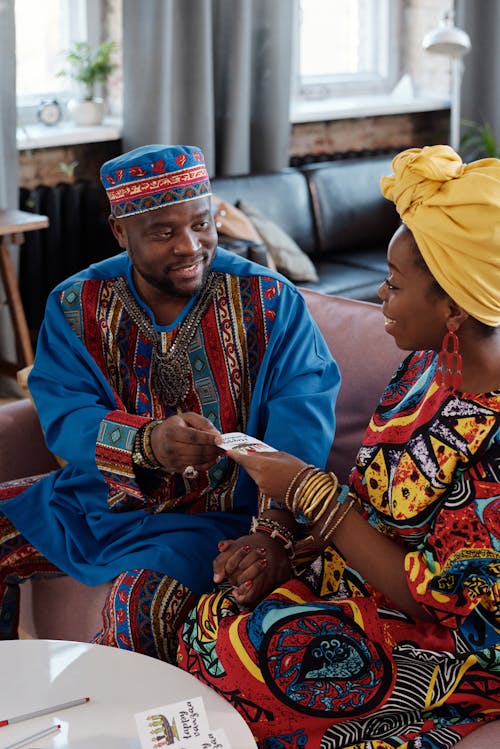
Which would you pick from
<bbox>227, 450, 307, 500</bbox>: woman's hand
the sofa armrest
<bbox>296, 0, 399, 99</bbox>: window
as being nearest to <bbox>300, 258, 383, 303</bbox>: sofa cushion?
<bbox>296, 0, 399, 99</bbox>: window

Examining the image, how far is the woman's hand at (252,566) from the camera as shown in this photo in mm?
1674

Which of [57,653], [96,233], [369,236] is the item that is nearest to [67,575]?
[57,653]

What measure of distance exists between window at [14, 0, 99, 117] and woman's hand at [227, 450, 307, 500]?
12.4 ft

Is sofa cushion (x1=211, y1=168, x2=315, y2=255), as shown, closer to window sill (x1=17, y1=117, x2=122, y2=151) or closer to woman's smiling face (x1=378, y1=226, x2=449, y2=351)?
window sill (x1=17, y1=117, x2=122, y2=151)

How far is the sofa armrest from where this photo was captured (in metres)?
2.30

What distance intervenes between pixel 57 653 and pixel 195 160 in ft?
3.23

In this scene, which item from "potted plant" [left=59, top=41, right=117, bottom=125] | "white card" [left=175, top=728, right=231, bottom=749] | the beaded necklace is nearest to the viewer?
"white card" [left=175, top=728, right=231, bottom=749]

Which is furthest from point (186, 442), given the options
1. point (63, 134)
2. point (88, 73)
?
point (88, 73)

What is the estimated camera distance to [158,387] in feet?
6.75

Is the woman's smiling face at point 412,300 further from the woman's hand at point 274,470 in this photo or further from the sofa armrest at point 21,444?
the sofa armrest at point 21,444

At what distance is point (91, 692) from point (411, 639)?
1.69ft

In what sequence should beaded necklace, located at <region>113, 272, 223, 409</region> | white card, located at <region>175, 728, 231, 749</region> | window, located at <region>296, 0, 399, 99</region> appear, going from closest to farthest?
white card, located at <region>175, 728, 231, 749</region> < beaded necklace, located at <region>113, 272, 223, 409</region> < window, located at <region>296, 0, 399, 99</region>

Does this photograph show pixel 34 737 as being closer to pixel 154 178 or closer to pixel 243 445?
pixel 243 445

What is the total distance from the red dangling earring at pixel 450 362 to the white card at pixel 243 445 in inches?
13.1
